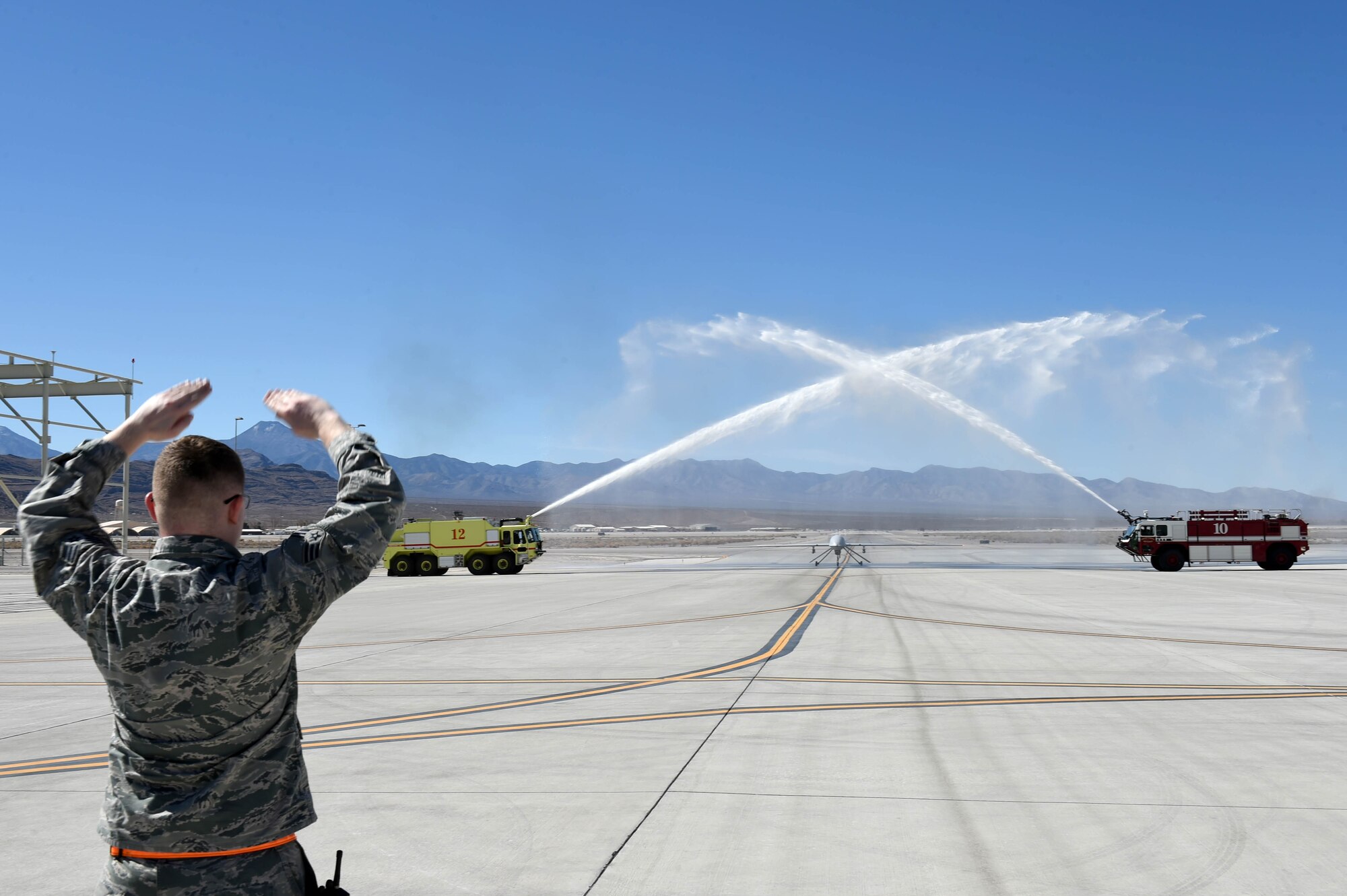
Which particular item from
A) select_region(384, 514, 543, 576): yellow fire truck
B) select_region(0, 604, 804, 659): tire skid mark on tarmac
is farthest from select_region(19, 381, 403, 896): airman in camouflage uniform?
select_region(384, 514, 543, 576): yellow fire truck

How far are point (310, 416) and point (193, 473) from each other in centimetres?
44

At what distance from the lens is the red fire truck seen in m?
40.3

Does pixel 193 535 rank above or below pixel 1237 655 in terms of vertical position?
above

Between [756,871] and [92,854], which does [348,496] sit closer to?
[756,871]

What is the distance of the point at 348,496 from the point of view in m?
3.03

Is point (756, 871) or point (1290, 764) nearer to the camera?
point (756, 871)

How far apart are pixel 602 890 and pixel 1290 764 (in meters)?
6.48

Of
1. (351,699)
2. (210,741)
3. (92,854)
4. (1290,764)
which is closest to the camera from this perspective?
(210,741)

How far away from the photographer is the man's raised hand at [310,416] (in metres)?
3.22

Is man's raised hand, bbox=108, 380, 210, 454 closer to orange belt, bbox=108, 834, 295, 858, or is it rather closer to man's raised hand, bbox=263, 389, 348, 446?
man's raised hand, bbox=263, 389, 348, 446

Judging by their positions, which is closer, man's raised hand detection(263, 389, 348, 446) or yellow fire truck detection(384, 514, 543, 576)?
man's raised hand detection(263, 389, 348, 446)

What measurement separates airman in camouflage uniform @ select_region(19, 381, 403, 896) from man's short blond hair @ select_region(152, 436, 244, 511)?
61mm

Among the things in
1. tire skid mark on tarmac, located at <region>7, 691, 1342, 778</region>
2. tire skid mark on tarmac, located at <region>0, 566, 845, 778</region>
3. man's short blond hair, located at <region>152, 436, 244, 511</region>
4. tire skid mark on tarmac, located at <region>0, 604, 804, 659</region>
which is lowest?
tire skid mark on tarmac, located at <region>0, 604, 804, 659</region>

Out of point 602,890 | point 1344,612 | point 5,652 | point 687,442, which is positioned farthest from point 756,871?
point 687,442
